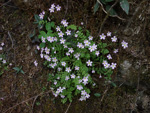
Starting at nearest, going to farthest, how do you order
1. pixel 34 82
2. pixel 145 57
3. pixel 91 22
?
pixel 145 57 → pixel 91 22 → pixel 34 82

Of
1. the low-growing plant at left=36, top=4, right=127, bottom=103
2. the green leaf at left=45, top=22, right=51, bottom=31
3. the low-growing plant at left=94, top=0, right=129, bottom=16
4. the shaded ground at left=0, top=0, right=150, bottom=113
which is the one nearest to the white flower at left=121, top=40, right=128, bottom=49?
the low-growing plant at left=36, top=4, right=127, bottom=103

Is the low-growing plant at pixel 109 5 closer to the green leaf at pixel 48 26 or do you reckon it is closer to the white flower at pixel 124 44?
the white flower at pixel 124 44

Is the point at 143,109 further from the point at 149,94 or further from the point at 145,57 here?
the point at 145,57

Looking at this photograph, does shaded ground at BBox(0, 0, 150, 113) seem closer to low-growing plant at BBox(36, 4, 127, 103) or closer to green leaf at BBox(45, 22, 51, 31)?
low-growing plant at BBox(36, 4, 127, 103)

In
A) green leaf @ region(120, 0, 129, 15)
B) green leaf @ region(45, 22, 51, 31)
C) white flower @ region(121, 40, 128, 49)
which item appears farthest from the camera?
green leaf @ region(45, 22, 51, 31)

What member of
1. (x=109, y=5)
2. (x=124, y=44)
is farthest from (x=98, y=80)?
(x=109, y=5)

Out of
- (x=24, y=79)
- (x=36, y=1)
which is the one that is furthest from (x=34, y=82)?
(x=36, y=1)
